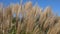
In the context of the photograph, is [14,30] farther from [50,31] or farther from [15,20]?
[50,31]

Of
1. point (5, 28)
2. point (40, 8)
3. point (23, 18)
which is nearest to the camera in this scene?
point (5, 28)

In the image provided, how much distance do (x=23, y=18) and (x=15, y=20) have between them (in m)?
0.28

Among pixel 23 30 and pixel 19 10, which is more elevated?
pixel 19 10

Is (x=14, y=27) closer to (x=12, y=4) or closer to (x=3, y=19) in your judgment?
(x=3, y=19)

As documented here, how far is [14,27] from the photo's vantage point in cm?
792

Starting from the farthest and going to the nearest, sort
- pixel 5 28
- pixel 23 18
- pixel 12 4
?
pixel 12 4, pixel 23 18, pixel 5 28

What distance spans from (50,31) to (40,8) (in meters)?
1.67

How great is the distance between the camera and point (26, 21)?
25.7ft

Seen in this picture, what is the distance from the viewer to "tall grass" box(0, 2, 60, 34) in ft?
25.0

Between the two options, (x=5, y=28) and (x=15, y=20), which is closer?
(x=5, y=28)

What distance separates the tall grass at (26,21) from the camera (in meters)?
7.63

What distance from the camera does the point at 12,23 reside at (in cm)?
796

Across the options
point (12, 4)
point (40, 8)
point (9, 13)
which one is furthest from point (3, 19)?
point (40, 8)

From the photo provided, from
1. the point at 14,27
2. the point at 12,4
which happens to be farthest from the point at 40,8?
the point at 14,27
